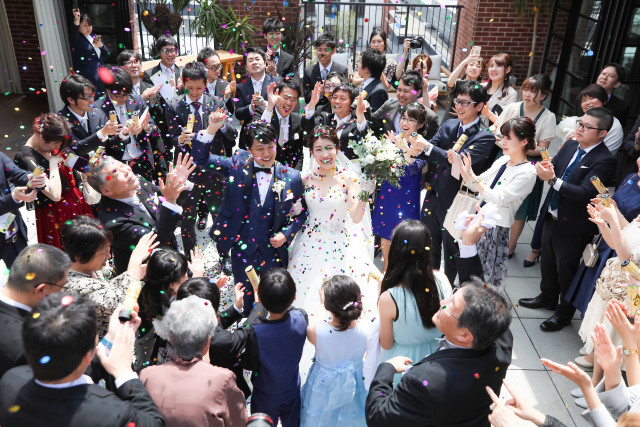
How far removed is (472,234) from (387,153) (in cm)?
164

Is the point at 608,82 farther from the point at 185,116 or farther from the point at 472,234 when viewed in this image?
the point at 185,116

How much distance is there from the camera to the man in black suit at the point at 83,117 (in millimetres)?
4926

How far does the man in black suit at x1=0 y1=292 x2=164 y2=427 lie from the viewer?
2031 millimetres

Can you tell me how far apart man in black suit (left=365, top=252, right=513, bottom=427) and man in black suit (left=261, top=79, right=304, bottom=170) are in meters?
3.68

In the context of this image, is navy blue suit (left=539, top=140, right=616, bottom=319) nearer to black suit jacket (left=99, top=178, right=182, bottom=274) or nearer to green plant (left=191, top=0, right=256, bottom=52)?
black suit jacket (left=99, top=178, right=182, bottom=274)

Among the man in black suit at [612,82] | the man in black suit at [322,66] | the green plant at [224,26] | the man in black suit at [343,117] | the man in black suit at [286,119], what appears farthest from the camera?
the green plant at [224,26]

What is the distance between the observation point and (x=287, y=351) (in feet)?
9.57

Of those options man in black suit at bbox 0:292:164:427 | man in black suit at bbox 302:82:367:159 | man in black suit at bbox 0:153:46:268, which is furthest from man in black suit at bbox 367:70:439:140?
man in black suit at bbox 0:292:164:427

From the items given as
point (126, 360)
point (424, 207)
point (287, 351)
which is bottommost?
point (424, 207)

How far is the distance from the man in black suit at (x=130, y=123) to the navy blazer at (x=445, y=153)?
110 inches

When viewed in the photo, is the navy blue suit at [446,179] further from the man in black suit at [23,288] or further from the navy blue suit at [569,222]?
the man in black suit at [23,288]

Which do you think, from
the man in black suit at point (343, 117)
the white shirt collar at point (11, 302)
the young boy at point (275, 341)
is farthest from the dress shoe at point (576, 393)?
the white shirt collar at point (11, 302)

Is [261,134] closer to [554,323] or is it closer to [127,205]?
[127,205]

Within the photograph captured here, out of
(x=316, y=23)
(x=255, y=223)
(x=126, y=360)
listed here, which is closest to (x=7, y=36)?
(x=316, y=23)
